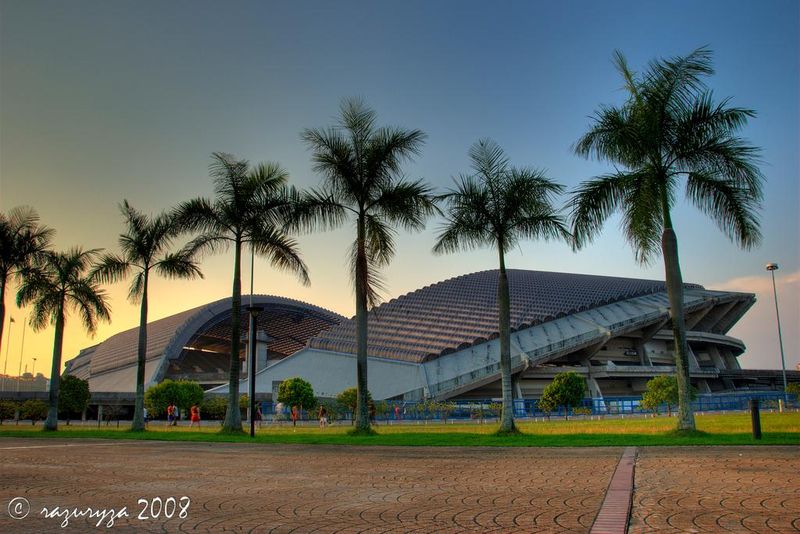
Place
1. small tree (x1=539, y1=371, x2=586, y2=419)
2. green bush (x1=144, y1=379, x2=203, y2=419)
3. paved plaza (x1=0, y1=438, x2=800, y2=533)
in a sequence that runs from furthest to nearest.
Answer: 1. green bush (x1=144, y1=379, x2=203, y2=419)
2. small tree (x1=539, y1=371, x2=586, y2=419)
3. paved plaza (x1=0, y1=438, x2=800, y2=533)

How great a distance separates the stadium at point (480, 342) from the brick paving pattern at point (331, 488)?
32.7 metres

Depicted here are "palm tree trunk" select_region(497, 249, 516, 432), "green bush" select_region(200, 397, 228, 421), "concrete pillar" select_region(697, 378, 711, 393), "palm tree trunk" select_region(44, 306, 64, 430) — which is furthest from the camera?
"concrete pillar" select_region(697, 378, 711, 393)

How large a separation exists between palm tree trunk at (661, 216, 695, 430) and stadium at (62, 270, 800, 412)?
27.7m

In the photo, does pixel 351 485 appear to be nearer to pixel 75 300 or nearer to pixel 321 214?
pixel 321 214

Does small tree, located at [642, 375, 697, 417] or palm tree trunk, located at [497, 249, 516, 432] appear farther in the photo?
small tree, located at [642, 375, 697, 417]

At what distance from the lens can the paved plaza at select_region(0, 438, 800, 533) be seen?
6676 mm

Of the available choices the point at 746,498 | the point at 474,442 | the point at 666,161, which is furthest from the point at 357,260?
the point at 746,498

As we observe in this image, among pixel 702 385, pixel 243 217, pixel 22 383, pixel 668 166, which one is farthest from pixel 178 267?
pixel 22 383

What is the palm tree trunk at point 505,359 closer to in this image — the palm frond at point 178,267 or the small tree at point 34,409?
the palm frond at point 178,267

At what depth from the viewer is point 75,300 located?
1409 inches

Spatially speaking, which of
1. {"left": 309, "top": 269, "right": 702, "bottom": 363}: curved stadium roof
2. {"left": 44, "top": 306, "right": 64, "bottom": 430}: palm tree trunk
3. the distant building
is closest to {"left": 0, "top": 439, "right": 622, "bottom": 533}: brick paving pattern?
{"left": 44, "top": 306, "right": 64, "bottom": 430}: palm tree trunk

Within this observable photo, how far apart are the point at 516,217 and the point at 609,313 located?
48.3 m

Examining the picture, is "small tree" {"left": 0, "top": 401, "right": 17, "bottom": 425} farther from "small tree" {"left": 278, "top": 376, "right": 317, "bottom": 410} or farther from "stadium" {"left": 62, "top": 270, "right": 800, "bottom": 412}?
"small tree" {"left": 278, "top": 376, "right": 317, "bottom": 410}

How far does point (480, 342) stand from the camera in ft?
197
